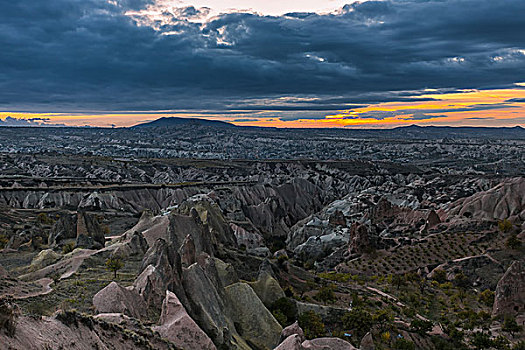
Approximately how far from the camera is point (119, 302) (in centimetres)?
1922

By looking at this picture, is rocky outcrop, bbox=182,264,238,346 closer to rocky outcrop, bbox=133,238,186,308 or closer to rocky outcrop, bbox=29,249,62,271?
rocky outcrop, bbox=133,238,186,308

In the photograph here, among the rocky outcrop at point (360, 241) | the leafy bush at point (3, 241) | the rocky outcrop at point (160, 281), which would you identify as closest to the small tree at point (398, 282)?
the rocky outcrop at point (360, 241)

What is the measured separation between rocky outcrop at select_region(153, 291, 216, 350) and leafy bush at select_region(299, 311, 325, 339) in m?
13.2

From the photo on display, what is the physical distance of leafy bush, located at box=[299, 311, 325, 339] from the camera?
30428mm

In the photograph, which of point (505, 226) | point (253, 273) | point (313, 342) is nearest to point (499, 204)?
point (505, 226)

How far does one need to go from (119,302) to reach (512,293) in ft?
117

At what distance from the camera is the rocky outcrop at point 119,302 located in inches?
750

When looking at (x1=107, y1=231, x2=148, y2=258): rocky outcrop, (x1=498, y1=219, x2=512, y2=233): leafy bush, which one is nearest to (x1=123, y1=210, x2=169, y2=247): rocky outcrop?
(x1=107, y1=231, x2=148, y2=258): rocky outcrop

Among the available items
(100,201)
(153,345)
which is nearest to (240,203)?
(100,201)

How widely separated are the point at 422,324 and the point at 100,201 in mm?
75494

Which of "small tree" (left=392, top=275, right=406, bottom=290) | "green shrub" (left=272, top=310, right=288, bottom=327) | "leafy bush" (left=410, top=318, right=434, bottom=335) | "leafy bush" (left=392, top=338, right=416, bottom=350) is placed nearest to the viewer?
"green shrub" (left=272, top=310, right=288, bottom=327)

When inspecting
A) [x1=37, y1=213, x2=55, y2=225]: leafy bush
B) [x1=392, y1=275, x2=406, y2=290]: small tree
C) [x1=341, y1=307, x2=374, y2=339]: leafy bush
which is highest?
[x1=37, y1=213, x2=55, y2=225]: leafy bush

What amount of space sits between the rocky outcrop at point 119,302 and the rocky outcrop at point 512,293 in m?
34.1

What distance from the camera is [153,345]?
15.9m
